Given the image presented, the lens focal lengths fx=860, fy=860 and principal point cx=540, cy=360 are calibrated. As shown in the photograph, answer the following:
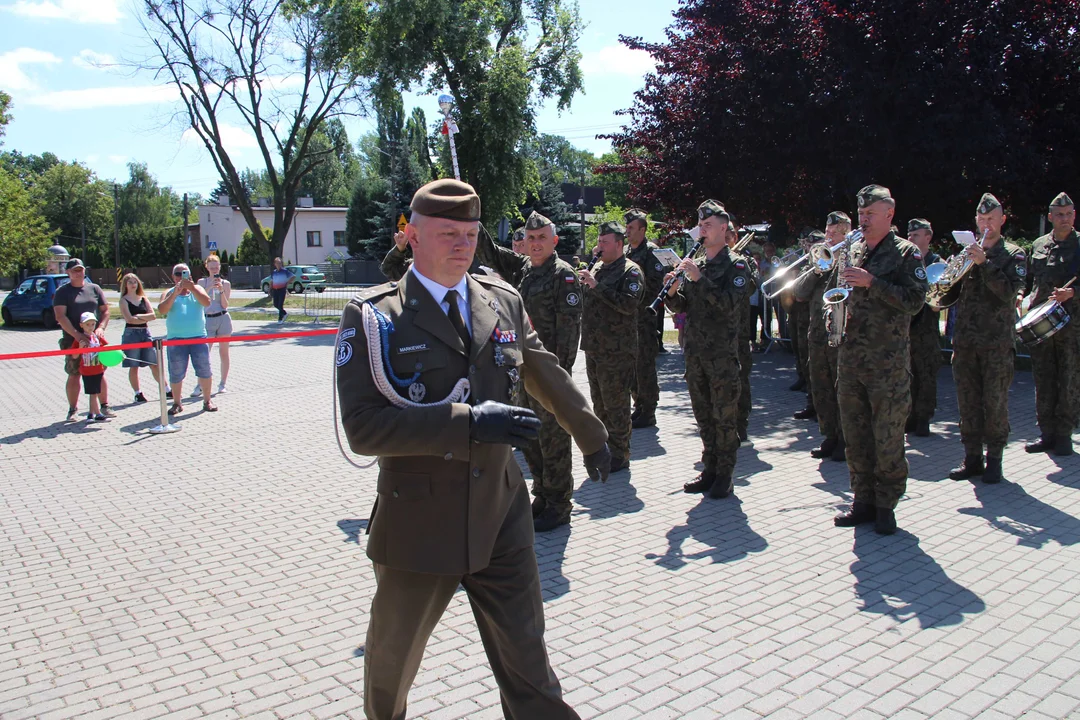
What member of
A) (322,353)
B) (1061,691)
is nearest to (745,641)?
(1061,691)

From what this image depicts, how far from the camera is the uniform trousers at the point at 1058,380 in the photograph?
7.93 meters

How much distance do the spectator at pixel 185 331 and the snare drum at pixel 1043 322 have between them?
961cm

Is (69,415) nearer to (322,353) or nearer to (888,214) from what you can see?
(322,353)

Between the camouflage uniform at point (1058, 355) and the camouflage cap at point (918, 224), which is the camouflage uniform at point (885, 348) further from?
the camouflage uniform at point (1058, 355)

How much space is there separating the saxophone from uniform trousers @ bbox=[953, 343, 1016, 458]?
1746mm

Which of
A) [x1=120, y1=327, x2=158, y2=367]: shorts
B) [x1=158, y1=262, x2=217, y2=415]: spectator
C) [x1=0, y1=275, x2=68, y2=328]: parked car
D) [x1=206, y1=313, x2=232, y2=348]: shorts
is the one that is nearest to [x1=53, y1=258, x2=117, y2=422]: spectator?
[x1=120, y1=327, x2=158, y2=367]: shorts

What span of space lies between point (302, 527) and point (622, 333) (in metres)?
3.14

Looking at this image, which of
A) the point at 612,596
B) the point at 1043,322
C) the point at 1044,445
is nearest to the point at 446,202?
the point at 612,596

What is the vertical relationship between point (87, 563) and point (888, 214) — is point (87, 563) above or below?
below

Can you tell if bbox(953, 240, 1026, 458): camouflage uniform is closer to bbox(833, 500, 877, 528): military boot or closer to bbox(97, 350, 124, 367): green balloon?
bbox(833, 500, 877, 528): military boot

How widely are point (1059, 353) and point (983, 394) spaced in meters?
1.43

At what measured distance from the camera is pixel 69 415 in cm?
1117

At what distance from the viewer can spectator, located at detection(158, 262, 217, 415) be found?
11.4 meters

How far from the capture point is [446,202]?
286 cm
